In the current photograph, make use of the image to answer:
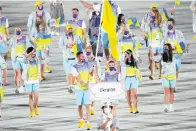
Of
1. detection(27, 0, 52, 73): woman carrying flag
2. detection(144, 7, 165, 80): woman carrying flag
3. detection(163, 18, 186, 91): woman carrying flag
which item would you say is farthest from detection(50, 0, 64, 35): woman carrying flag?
detection(163, 18, 186, 91): woman carrying flag

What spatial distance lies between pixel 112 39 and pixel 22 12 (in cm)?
2541

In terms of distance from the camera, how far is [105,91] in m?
29.3

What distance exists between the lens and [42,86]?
38.8m

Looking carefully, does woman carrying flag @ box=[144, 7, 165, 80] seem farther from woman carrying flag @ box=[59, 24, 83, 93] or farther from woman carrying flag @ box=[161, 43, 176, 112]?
woman carrying flag @ box=[161, 43, 176, 112]

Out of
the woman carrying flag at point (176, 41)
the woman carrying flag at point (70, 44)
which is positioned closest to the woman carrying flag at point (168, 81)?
the woman carrying flag at point (176, 41)

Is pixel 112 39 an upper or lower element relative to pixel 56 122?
upper

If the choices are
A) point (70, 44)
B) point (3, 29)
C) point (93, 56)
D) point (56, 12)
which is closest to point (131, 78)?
point (93, 56)

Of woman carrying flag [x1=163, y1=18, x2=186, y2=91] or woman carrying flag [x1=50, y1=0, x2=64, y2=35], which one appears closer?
woman carrying flag [x1=163, y1=18, x2=186, y2=91]

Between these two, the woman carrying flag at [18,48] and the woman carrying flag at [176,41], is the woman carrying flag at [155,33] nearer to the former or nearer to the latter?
the woman carrying flag at [176,41]

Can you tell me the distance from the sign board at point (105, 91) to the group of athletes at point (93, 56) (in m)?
0.24

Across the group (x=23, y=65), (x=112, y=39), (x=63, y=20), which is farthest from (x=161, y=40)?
(x=63, y=20)

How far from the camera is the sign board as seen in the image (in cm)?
2922

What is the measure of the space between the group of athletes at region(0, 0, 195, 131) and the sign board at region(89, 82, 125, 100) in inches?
9.4

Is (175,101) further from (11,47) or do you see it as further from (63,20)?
(63,20)
